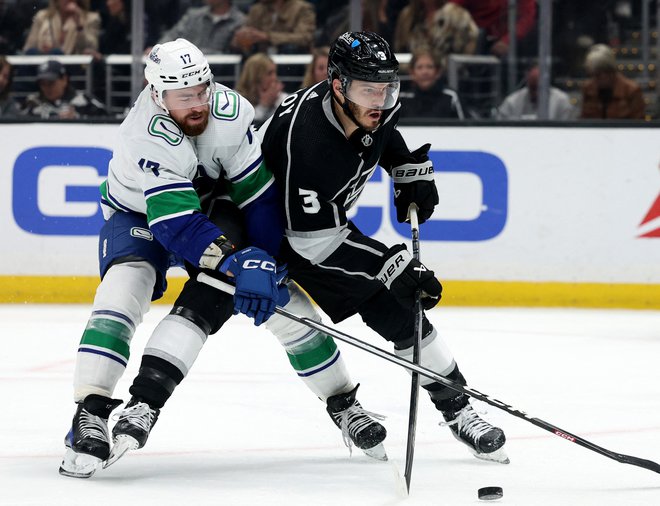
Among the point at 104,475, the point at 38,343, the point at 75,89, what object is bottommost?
the point at 38,343

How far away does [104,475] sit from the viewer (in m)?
3.06

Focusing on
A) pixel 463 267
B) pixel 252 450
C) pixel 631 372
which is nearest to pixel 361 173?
pixel 252 450

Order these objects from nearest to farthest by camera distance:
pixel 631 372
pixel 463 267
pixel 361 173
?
pixel 361 173, pixel 631 372, pixel 463 267

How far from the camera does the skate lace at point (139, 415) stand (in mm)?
2957

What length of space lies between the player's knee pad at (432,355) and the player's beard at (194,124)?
77 centimetres

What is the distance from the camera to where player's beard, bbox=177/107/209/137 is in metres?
Answer: 3.06

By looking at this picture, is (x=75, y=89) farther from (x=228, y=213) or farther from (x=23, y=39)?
(x=228, y=213)

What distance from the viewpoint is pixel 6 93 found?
669 centimetres

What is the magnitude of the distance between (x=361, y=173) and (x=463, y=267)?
3.23 m

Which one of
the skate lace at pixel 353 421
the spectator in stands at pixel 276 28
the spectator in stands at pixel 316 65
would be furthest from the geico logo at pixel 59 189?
the skate lace at pixel 353 421

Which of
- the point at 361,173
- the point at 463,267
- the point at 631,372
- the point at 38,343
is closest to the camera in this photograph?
the point at 361,173

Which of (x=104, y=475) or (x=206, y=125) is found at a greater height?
(x=206, y=125)

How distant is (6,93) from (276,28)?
1399 mm

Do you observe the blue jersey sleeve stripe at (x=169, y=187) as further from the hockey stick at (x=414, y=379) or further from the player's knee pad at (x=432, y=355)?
the player's knee pad at (x=432, y=355)
